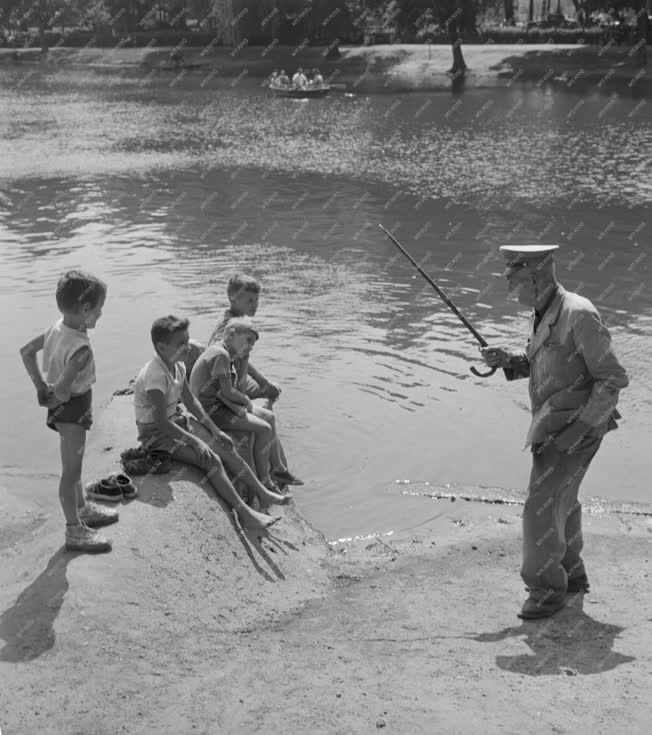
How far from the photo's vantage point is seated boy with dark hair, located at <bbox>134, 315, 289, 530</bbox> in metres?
6.49

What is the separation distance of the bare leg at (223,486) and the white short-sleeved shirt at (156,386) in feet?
0.91

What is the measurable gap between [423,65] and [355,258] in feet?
142

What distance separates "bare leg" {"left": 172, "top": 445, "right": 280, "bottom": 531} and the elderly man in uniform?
1.80 metres

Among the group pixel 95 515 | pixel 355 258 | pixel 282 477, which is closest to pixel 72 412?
pixel 95 515

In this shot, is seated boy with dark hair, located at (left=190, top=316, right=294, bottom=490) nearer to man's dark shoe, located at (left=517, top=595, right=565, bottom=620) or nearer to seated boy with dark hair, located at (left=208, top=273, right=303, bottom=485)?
seated boy with dark hair, located at (left=208, top=273, right=303, bottom=485)

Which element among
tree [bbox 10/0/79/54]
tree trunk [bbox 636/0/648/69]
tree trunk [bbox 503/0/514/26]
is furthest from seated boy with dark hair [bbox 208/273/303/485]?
tree [bbox 10/0/79/54]

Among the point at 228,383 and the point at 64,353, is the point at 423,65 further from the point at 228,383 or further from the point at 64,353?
the point at 64,353

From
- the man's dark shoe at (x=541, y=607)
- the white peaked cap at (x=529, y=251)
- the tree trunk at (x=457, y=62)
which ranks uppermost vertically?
the white peaked cap at (x=529, y=251)

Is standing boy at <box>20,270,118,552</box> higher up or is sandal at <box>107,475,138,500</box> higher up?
standing boy at <box>20,270,118,552</box>

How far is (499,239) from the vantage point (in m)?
19.1

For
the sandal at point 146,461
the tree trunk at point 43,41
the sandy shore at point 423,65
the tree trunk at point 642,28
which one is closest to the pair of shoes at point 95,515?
the sandal at point 146,461

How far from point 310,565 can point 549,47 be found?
5370 cm

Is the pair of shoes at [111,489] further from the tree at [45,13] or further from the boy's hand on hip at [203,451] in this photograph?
the tree at [45,13]

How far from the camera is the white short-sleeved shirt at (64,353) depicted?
5.80 m
